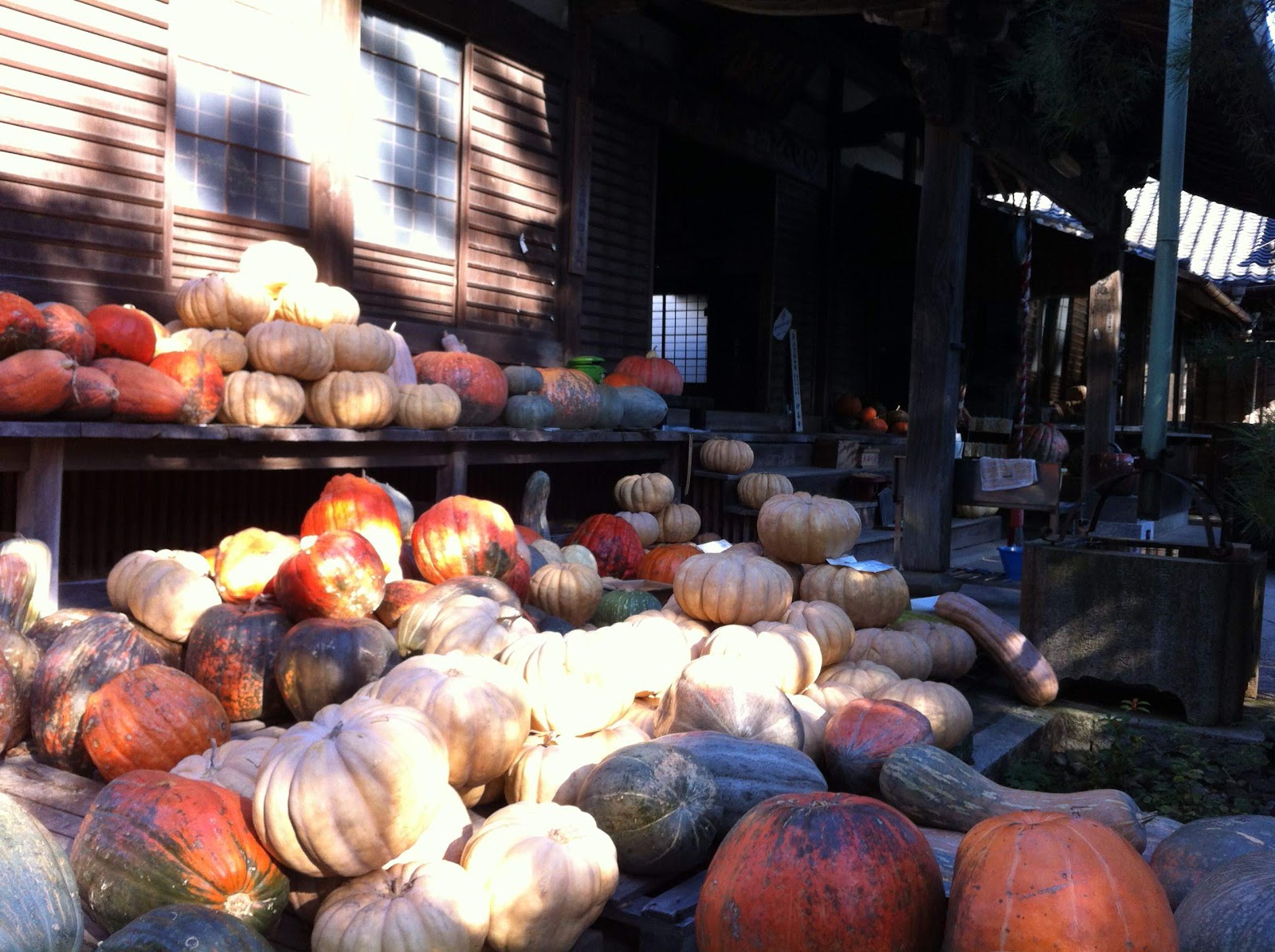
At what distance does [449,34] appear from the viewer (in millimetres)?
7184

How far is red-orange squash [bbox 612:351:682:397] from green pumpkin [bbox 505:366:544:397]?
1.70 meters

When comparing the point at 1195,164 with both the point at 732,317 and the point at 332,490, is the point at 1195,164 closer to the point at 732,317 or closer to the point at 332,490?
the point at 732,317

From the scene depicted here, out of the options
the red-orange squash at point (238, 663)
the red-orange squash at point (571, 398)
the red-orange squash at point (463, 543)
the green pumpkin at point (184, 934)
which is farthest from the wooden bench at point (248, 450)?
the green pumpkin at point (184, 934)

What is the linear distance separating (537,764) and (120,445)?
2.59 m

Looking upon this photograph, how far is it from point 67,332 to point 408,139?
126 inches

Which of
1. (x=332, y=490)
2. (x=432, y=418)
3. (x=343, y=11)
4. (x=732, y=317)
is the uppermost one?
(x=343, y=11)

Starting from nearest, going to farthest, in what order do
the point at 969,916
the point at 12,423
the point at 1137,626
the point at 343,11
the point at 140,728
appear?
the point at 969,916 → the point at 140,728 → the point at 12,423 → the point at 1137,626 → the point at 343,11

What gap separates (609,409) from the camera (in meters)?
7.36

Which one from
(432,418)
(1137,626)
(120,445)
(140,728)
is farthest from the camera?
(432,418)

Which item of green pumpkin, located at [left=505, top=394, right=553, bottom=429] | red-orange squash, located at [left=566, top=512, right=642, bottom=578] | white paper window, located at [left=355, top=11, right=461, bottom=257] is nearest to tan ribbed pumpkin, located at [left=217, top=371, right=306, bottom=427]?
green pumpkin, located at [left=505, top=394, right=553, bottom=429]

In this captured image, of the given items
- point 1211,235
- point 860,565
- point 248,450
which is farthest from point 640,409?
point 1211,235

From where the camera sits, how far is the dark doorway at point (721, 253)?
11.4 metres

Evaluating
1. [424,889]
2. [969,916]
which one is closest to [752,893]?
[969,916]

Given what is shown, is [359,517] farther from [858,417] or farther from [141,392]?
[858,417]
